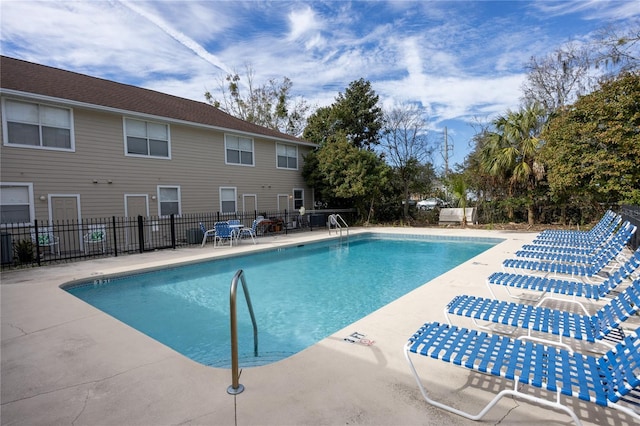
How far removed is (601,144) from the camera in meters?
10.8

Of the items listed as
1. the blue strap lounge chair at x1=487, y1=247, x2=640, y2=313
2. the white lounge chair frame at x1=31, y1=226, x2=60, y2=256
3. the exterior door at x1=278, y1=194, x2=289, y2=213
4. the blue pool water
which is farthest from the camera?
the exterior door at x1=278, y1=194, x2=289, y2=213

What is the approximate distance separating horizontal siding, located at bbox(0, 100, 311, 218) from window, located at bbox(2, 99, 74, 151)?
0.77ft

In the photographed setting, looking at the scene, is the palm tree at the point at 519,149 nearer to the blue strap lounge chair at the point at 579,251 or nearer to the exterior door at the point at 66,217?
the blue strap lounge chair at the point at 579,251

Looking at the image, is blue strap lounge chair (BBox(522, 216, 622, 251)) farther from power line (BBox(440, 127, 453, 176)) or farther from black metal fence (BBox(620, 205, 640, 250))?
power line (BBox(440, 127, 453, 176))

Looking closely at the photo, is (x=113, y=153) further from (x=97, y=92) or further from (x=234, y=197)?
Result: (x=234, y=197)

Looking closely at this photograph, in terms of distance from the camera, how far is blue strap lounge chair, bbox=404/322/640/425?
186 cm

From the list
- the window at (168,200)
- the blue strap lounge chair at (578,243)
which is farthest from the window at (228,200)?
the blue strap lounge chair at (578,243)

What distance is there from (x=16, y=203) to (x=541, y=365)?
13.0m

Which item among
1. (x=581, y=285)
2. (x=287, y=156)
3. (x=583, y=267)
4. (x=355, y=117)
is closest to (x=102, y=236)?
(x=287, y=156)

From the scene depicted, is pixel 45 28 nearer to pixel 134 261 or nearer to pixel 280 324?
pixel 134 261

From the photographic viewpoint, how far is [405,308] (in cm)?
460

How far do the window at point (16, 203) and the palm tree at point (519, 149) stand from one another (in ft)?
55.1

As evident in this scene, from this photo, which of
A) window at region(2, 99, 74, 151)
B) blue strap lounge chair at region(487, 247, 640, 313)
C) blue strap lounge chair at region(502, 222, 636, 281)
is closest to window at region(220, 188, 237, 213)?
window at region(2, 99, 74, 151)

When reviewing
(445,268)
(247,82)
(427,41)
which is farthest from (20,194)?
(247,82)
